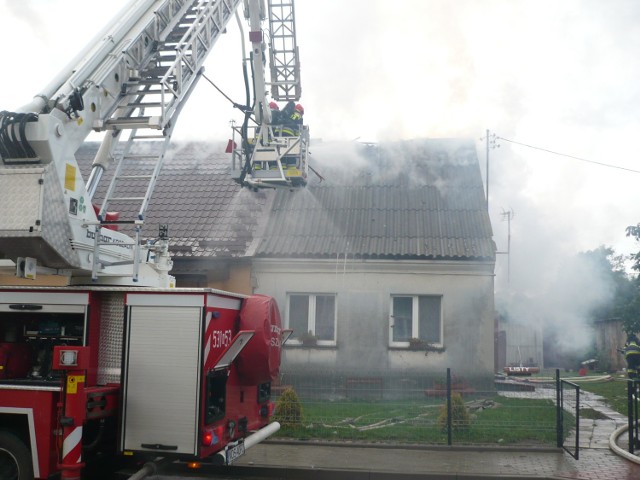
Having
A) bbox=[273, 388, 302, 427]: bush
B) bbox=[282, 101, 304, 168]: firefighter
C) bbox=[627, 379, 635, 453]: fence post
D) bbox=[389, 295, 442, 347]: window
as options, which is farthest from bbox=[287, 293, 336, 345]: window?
bbox=[627, 379, 635, 453]: fence post

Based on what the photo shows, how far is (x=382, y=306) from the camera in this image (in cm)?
1524

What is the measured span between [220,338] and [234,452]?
1203 millimetres

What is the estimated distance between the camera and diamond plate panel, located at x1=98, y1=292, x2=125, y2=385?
22.5ft

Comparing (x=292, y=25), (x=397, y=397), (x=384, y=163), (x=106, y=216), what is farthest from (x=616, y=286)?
(x=106, y=216)

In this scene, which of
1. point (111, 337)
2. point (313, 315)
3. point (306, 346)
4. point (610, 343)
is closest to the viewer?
point (111, 337)

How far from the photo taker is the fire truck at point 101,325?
252 inches

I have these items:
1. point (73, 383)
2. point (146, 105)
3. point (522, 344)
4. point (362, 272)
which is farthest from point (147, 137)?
point (522, 344)

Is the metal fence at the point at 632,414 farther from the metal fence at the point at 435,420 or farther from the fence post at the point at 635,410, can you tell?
the metal fence at the point at 435,420

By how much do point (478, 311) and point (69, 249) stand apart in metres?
10.2

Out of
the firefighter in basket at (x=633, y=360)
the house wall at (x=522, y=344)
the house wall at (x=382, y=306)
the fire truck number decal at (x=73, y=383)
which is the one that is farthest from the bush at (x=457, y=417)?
the house wall at (x=522, y=344)

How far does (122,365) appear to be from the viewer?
6.68m

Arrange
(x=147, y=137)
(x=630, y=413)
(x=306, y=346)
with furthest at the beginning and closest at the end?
(x=306, y=346), (x=630, y=413), (x=147, y=137)

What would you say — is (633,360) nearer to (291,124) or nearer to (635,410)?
(635,410)

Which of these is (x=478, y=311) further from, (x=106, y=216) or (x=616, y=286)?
(x=616, y=286)
